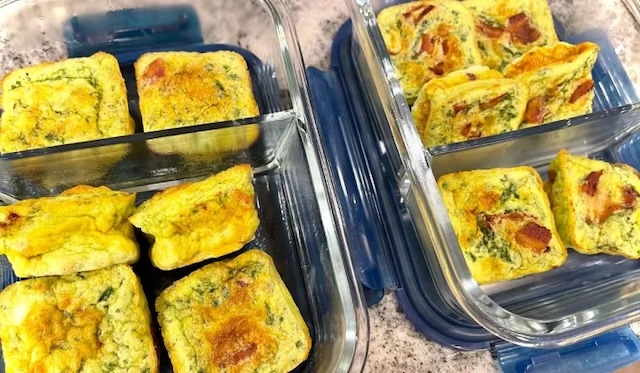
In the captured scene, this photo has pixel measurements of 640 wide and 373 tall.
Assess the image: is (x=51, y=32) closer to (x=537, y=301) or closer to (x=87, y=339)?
(x=87, y=339)

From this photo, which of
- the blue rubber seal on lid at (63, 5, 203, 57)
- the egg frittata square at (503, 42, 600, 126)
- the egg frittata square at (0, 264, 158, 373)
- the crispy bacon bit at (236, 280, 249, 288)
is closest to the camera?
the egg frittata square at (0, 264, 158, 373)

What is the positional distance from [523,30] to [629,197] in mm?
635

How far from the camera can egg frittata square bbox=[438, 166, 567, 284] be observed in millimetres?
1489

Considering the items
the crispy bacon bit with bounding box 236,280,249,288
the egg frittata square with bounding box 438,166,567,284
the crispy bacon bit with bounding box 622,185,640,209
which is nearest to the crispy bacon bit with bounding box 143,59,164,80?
the crispy bacon bit with bounding box 236,280,249,288

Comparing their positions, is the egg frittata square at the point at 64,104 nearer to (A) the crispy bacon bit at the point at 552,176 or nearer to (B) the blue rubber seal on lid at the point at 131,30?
(B) the blue rubber seal on lid at the point at 131,30

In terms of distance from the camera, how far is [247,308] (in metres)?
1.40

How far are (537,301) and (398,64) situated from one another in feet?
2.68

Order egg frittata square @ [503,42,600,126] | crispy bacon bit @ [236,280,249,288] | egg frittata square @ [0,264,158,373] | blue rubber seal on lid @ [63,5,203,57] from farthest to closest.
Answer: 1. blue rubber seal on lid @ [63,5,203,57]
2. egg frittata square @ [503,42,600,126]
3. crispy bacon bit @ [236,280,249,288]
4. egg frittata square @ [0,264,158,373]

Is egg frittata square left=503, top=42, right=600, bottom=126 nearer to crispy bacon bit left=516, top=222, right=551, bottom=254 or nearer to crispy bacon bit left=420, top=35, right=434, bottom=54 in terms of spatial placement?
crispy bacon bit left=420, top=35, right=434, bottom=54

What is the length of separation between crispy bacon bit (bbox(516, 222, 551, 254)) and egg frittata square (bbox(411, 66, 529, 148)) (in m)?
0.30

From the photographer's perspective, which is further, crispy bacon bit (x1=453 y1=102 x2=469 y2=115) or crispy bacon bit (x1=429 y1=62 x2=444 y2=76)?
crispy bacon bit (x1=429 y1=62 x2=444 y2=76)

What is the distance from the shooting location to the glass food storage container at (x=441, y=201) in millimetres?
1330

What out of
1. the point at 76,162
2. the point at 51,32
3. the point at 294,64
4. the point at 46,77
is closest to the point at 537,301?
the point at 294,64

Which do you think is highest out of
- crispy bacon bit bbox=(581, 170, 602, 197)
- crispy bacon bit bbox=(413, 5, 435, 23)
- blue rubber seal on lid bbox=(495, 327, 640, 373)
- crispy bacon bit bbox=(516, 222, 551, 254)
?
crispy bacon bit bbox=(413, 5, 435, 23)
